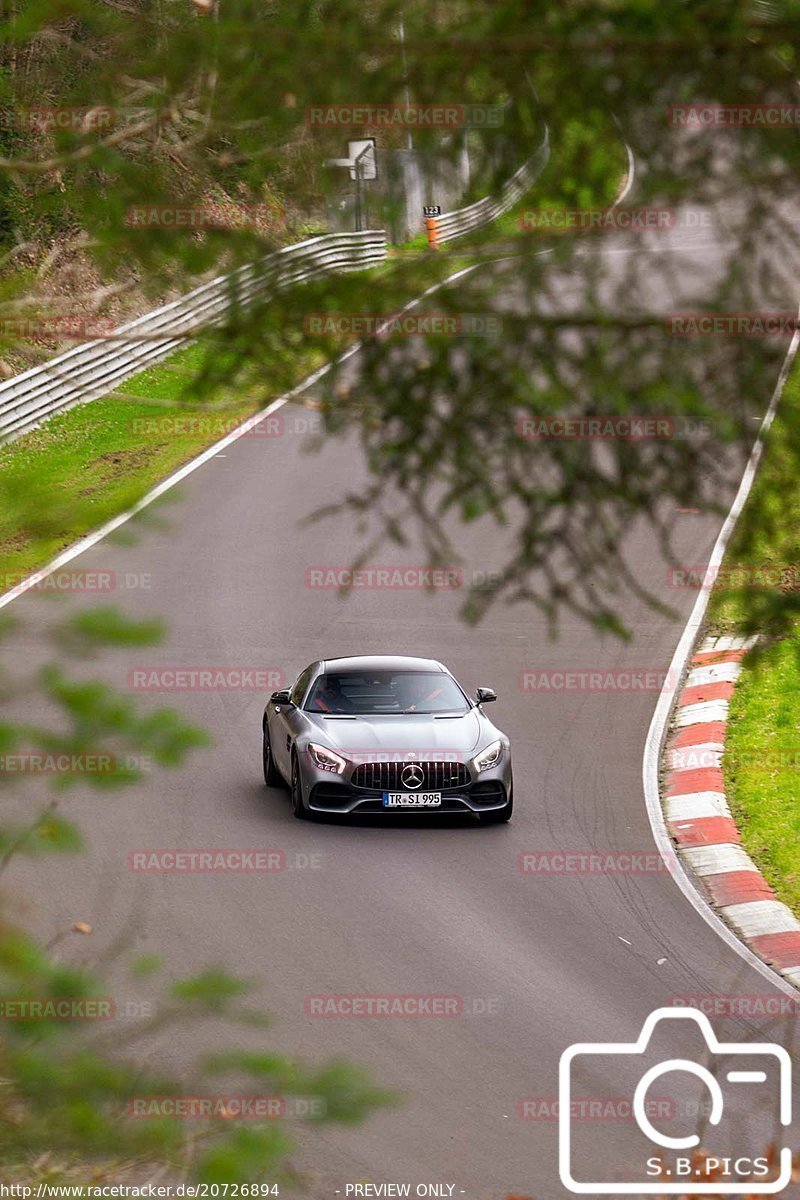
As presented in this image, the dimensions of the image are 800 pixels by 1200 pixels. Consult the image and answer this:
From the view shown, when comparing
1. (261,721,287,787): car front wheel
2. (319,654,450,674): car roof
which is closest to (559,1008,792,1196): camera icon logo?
(319,654,450,674): car roof

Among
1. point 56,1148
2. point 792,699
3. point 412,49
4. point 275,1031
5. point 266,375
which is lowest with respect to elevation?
point 792,699

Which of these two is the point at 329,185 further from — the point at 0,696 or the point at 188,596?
the point at 188,596

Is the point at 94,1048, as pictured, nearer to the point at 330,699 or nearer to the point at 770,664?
the point at 770,664

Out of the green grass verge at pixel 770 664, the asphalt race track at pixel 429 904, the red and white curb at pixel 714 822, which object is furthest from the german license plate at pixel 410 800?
the green grass verge at pixel 770 664

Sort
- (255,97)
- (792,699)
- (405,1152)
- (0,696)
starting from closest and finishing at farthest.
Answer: (0,696), (255,97), (405,1152), (792,699)

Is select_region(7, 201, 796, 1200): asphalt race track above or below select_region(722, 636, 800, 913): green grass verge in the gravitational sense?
above

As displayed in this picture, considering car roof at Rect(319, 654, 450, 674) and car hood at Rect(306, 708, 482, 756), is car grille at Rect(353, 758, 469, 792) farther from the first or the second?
car roof at Rect(319, 654, 450, 674)

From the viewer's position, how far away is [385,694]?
1462cm

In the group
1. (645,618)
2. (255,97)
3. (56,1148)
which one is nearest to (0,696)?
(56,1148)

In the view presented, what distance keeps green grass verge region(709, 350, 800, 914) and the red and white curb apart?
139 millimetres

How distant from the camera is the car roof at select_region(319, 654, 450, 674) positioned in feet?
48.9

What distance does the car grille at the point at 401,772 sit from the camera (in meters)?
13.7

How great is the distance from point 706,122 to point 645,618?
51.0 ft

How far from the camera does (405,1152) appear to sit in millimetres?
8422
